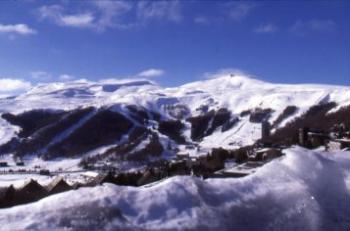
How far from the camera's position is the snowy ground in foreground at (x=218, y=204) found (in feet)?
6.09

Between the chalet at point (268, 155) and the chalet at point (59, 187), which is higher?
the chalet at point (268, 155)

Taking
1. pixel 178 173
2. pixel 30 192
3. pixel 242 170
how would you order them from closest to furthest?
pixel 242 170, pixel 30 192, pixel 178 173

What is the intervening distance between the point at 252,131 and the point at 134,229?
500 ft

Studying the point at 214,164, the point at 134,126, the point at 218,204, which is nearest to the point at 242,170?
the point at 218,204

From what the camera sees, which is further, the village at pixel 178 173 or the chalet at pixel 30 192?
the chalet at pixel 30 192

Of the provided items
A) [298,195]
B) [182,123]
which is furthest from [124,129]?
[298,195]

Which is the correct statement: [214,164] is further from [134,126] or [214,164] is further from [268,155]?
[134,126]

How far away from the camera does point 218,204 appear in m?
2.22

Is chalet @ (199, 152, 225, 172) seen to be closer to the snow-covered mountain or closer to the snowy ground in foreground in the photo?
the snowy ground in foreground

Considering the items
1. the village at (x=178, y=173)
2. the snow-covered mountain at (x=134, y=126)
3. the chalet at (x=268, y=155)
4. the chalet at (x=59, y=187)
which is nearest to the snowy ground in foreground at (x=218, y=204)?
the village at (x=178, y=173)

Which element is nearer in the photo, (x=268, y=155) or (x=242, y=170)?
(x=242, y=170)

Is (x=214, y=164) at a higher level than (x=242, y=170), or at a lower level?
lower

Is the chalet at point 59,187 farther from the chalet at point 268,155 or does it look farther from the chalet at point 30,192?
the chalet at point 268,155

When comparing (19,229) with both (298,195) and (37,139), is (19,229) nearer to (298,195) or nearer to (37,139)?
(298,195)
